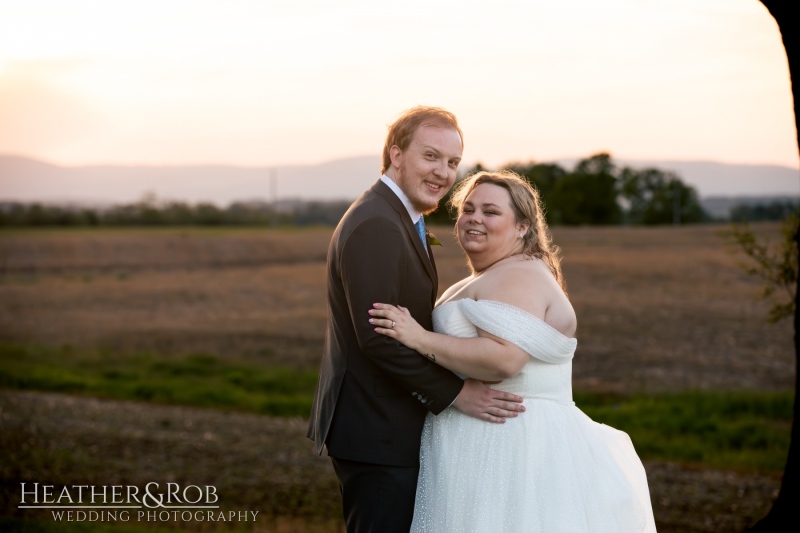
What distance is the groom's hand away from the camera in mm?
3785

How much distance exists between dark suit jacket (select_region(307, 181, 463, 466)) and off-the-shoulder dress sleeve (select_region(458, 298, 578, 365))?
25 centimetres

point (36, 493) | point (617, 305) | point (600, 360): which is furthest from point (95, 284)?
point (36, 493)

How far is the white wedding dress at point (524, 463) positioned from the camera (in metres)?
3.74

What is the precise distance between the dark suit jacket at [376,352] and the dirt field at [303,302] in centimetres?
1022

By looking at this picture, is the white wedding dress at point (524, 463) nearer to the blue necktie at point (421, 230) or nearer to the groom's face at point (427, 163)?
the blue necktie at point (421, 230)

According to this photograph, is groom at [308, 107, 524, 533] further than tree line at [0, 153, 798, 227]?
No

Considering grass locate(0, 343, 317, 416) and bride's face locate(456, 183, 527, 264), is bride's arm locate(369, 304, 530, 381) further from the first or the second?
grass locate(0, 343, 317, 416)

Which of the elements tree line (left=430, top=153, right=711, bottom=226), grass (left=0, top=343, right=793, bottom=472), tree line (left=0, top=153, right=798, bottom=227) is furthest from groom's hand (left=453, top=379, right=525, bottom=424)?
tree line (left=0, top=153, right=798, bottom=227)

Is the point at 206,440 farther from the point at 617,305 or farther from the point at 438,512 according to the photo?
the point at 617,305

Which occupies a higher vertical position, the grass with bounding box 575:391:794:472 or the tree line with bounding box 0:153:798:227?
the tree line with bounding box 0:153:798:227

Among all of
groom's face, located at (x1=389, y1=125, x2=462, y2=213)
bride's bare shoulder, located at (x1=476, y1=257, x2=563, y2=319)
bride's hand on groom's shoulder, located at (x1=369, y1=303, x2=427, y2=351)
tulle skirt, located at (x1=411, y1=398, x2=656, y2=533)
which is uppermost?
groom's face, located at (x1=389, y1=125, x2=462, y2=213)

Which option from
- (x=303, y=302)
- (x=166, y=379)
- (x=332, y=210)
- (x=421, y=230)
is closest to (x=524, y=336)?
(x=421, y=230)

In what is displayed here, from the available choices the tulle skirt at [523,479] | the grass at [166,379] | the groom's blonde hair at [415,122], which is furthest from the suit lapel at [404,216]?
the grass at [166,379]
